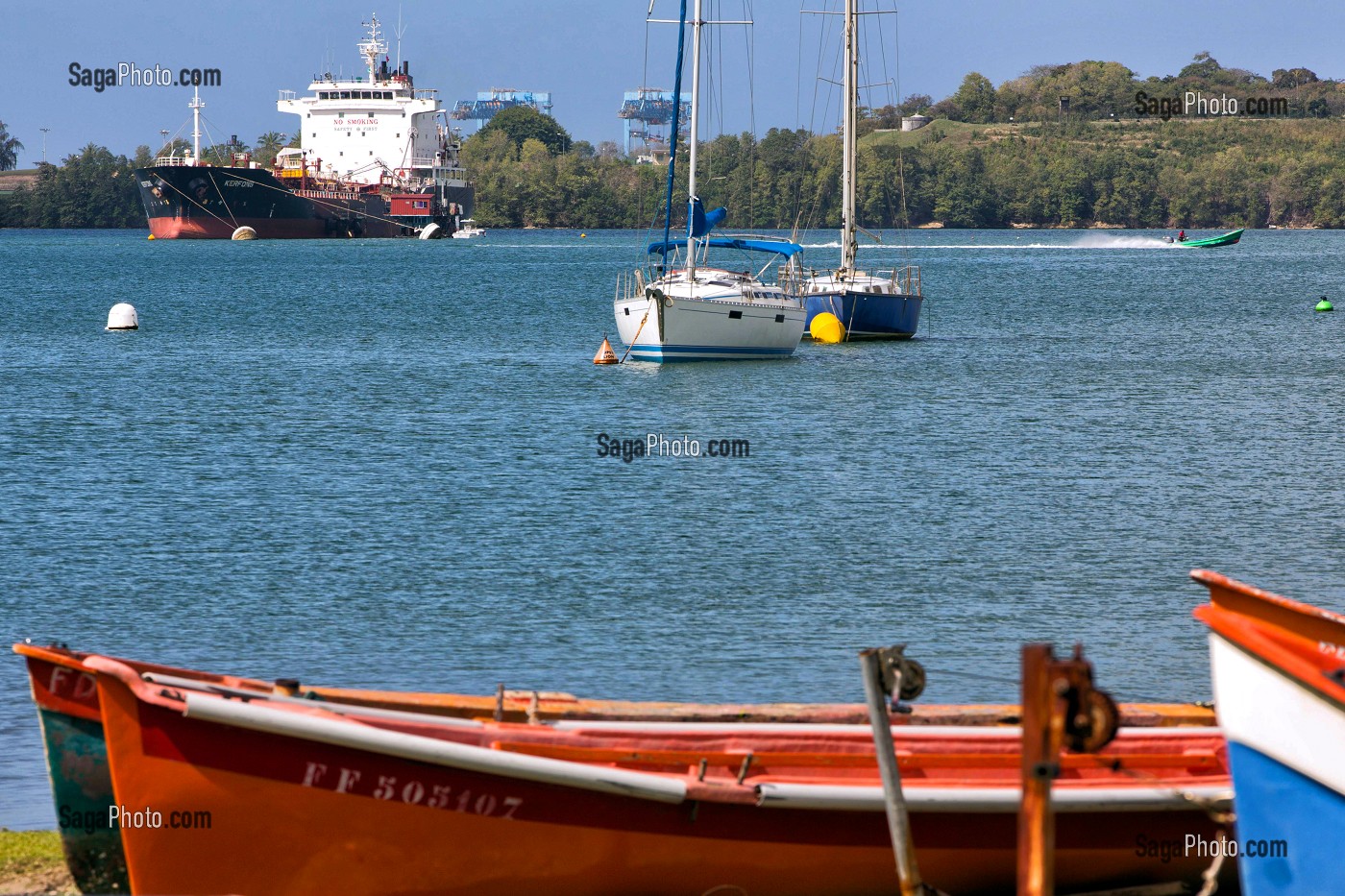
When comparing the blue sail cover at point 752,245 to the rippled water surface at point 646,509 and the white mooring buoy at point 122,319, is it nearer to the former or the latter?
the rippled water surface at point 646,509

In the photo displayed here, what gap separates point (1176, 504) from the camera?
22.2 meters

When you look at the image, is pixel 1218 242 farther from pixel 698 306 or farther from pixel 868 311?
pixel 698 306

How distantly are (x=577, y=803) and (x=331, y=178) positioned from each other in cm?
13980

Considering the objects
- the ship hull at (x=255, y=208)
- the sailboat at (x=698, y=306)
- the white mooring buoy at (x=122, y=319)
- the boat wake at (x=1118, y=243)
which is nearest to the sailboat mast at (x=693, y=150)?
the sailboat at (x=698, y=306)

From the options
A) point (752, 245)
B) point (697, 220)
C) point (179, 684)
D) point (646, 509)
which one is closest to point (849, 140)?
point (752, 245)

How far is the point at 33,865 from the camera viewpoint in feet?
28.8

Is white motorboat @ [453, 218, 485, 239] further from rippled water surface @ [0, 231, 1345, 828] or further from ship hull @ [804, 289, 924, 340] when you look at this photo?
ship hull @ [804, 289, 924, 340]

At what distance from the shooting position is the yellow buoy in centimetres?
4541

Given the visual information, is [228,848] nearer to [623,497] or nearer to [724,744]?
[724,744]

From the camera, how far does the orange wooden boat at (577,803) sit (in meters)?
7.67

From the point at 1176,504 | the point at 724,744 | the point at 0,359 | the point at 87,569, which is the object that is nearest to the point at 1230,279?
the point at 0,359

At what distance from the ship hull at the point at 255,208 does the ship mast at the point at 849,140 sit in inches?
3671

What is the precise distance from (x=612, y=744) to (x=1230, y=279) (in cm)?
8700

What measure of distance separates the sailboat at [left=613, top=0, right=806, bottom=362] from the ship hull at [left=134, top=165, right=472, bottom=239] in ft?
334
